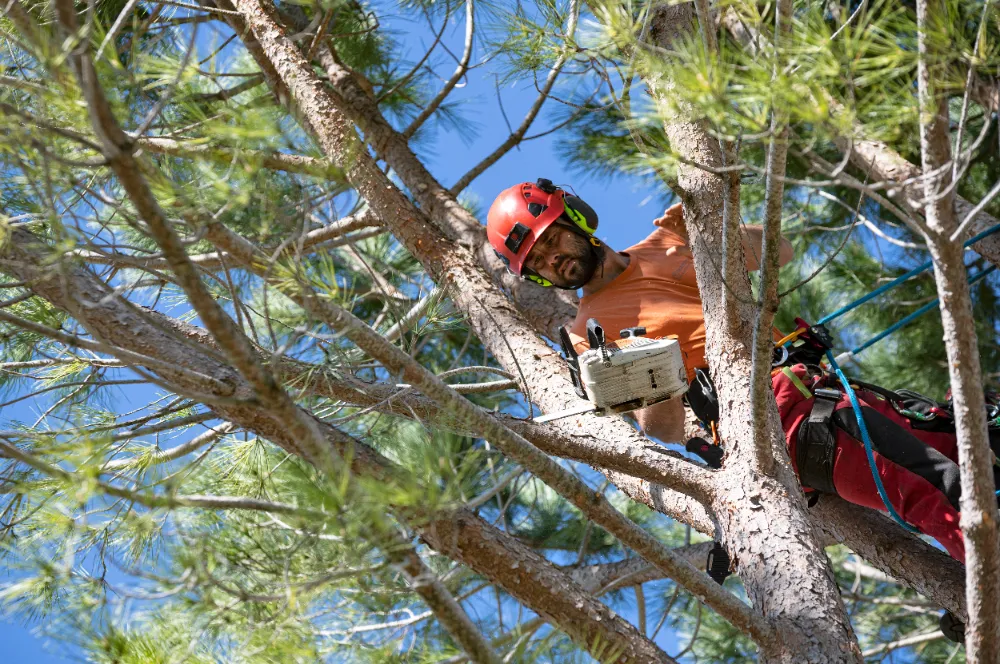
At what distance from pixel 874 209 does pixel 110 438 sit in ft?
10.5

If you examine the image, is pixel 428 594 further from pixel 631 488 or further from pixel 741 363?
pixel 631 488

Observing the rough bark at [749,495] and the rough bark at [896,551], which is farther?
the rough bark at [896,551]

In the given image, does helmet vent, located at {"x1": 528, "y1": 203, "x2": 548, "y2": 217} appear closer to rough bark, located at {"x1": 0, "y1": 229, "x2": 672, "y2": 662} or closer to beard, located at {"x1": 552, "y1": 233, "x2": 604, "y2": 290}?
beard, located at {"x1": 552, "y1": 233, "x2": 604, "y2": 290}

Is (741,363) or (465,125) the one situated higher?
(465,125)

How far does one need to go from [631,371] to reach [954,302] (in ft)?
2.42

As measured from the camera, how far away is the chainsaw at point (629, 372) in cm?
186

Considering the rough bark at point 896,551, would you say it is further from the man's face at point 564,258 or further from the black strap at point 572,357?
the man's face at point 564,258

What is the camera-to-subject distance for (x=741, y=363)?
1832 mm

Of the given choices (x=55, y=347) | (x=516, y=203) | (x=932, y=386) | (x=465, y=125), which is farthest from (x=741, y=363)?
(x=932, y=386)

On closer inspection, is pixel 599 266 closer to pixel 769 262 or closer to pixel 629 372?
pixel 629 372

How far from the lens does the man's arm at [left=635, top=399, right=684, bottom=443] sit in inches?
91.0

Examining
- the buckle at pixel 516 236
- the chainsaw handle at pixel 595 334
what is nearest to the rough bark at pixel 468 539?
the chainsaw handle at pixel 595 334

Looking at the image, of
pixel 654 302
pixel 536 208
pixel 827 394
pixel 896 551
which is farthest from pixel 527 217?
pixel 896 551

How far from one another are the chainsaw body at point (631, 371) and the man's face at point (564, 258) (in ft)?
1.64
